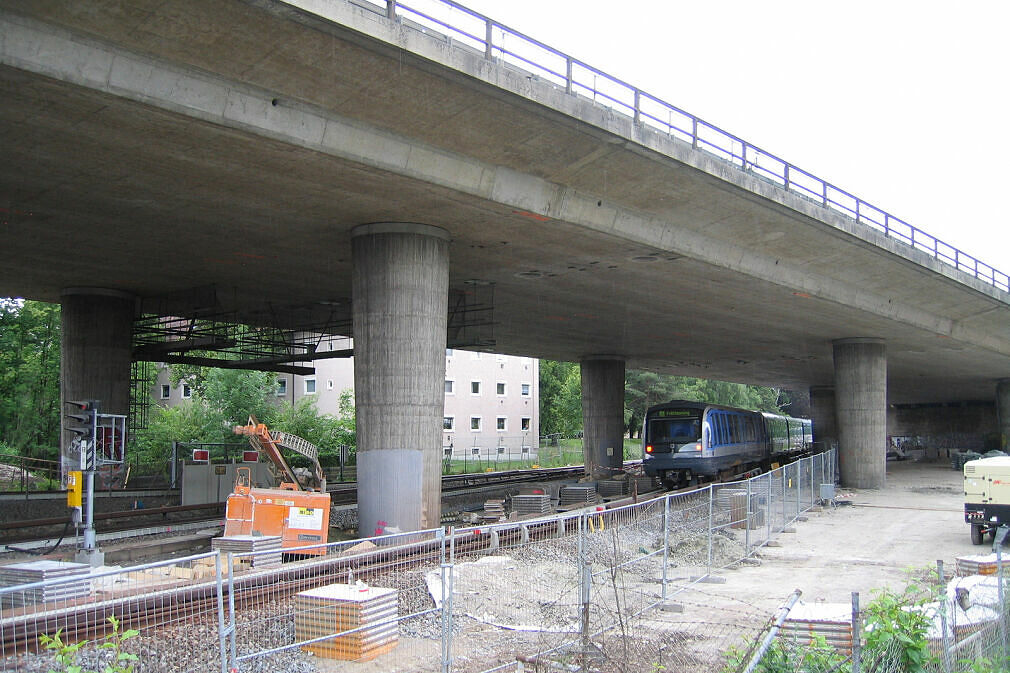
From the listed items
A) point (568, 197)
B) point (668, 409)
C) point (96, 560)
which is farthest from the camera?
point (668, 409)

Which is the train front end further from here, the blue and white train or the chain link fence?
the chain link fence

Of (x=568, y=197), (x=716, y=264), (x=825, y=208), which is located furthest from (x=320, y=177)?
(x=825, y=208)

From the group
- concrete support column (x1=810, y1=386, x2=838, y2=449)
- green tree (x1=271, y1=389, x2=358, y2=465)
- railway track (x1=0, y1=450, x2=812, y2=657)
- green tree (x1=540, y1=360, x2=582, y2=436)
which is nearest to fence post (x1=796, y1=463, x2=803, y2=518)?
railway track (x1=0, y1=450, x2=812, y2=657)

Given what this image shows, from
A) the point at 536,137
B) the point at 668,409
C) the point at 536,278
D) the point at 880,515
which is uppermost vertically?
the point at 536,137

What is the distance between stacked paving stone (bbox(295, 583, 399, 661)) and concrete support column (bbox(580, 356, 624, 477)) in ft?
114

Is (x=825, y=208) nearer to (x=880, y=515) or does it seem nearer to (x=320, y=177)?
(x=880, y=515)

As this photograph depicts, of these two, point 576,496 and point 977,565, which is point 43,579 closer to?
point 977,565

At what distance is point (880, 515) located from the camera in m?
25.0

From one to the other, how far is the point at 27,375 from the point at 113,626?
48.2 meters

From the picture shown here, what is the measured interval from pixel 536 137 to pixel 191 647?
38.2 ft

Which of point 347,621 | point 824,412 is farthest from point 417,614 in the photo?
point 824,412

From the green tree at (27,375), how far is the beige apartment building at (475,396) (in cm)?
1357

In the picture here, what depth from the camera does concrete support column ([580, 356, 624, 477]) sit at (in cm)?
4500

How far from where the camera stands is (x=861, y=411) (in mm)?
37125
